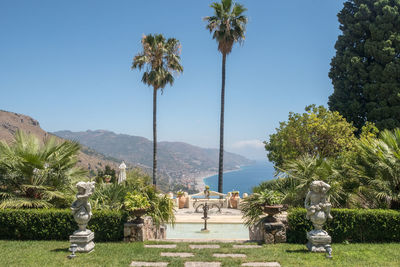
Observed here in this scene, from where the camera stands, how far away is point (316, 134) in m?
17.3

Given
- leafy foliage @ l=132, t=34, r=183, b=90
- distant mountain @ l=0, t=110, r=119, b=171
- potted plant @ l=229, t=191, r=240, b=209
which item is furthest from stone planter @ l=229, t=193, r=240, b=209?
distant mountain @ l=0, t=110, r=119, b=171

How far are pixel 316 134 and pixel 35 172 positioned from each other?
548 inches

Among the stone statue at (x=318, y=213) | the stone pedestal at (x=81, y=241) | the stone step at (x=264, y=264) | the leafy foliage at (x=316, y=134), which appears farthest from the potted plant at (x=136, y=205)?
the leafy foliage at (x=316, y=134)

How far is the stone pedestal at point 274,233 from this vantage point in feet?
26.8

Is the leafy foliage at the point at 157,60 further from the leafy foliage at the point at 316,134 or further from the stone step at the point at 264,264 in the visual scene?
the stone step at the point at 264,264

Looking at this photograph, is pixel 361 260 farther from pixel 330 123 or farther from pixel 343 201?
pixel 330 123

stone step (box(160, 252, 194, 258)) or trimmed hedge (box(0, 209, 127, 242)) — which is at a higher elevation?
trimmed hedge (box(0, 209, 127, 242))

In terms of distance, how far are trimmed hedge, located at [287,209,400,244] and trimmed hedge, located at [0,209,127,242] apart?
4.65 meters

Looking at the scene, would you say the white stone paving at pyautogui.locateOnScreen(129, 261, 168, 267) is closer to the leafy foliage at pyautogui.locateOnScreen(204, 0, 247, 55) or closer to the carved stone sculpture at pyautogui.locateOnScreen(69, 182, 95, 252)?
the carved stone sculpture at pyautogui.locateOnScreen(69, 182, 95, 252)

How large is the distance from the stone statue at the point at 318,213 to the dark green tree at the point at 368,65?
1450 cm

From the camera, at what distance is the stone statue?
23.6 ft

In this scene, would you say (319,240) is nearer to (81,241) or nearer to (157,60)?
(81,241)

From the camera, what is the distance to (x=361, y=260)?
21.5 feet

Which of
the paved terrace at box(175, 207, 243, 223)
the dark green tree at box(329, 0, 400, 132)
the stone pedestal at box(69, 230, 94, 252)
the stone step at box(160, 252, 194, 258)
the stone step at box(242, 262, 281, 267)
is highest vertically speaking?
the dark green tree at box(329, 0, 400, 132)
